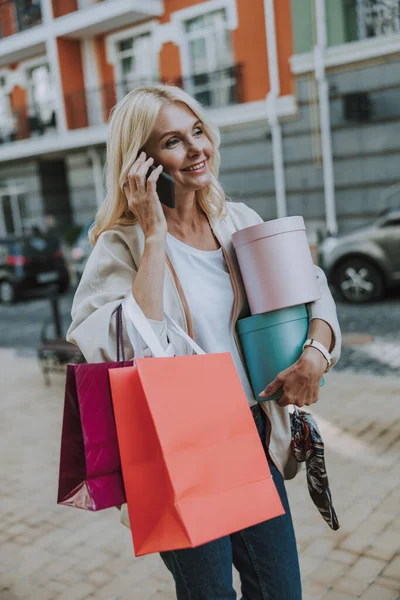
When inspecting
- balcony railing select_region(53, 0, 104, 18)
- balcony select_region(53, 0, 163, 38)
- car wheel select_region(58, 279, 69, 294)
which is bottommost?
car wheel select_region(58, 279, 69, 294)

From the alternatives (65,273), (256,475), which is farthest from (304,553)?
(65,273)

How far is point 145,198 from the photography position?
1580mm

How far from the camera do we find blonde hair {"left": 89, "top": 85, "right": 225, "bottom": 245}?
1.63m

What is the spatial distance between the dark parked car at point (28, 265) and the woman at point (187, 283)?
11.5 metres

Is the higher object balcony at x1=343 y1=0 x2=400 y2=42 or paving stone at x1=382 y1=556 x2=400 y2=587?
balcony at x1=343 y1=0 x2=400 y2=42

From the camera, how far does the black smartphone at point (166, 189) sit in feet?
5.35

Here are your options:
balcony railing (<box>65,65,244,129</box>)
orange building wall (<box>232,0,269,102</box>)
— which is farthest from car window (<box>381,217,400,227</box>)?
balcony railing (<box>65,65,244,129</box>)

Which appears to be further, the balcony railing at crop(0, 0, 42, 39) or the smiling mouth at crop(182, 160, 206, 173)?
the balcony railing at crop(0, 0, 42, 39)

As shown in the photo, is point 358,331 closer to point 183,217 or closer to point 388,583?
point 388,583

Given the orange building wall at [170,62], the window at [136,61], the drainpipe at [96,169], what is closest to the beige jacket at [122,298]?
the orange building wall at [170,62]

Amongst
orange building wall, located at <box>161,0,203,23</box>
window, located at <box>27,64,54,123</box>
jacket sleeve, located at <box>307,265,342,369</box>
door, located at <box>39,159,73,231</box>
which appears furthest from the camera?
door, located at <box>39,159,73,231</box>

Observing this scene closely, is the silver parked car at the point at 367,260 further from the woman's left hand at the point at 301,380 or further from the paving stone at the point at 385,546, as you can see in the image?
the woman's left hand at the point at 301,380

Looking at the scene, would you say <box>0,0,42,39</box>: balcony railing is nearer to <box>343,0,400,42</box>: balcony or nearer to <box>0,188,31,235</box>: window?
<box>0,188,31,235</box>: window

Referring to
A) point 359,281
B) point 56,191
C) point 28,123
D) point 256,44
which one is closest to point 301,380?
point 359,281
